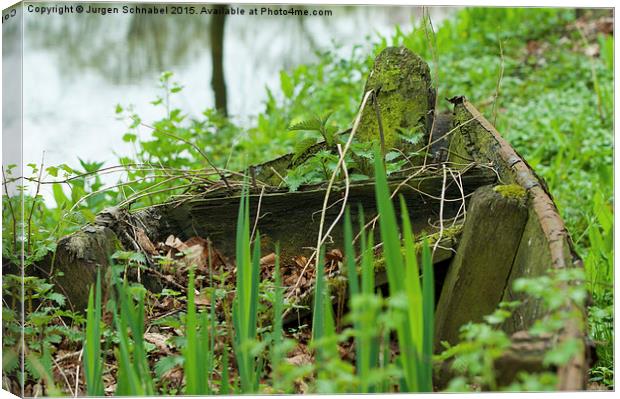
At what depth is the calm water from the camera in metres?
4.79

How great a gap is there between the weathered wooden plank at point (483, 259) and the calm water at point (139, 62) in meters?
1.80

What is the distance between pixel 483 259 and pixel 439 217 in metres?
0.54

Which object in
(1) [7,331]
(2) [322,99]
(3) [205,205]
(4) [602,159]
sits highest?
(2) [322,99]

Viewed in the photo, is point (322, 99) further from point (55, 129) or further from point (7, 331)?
point (7, 331)

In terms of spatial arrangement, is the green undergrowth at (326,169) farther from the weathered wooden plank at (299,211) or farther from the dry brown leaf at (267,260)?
the dry brown leaf at (267,260)

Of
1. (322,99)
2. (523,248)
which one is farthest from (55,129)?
(523,248)

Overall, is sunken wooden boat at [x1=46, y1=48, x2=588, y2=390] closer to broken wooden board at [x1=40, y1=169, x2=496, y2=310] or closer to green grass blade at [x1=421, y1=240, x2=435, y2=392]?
broken wooden board at [x1=40, y1=169, x2=496, y2=310]

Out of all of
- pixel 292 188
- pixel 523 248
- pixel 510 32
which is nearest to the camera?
pixel 523 248

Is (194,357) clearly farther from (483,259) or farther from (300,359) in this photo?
(483,259)

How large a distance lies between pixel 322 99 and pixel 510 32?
5.96 ft

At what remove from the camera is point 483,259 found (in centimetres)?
230

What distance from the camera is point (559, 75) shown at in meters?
6.54

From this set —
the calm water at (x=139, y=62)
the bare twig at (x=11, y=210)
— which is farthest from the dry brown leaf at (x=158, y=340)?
the calm water at (x=139, y=62)

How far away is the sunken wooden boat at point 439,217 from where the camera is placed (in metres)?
2.15
